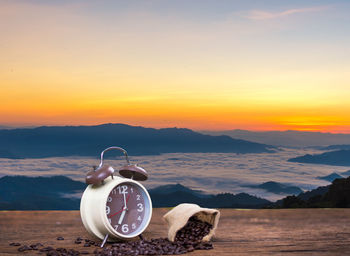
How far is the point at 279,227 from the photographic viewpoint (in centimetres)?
394

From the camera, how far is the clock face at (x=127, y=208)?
3.24 metres

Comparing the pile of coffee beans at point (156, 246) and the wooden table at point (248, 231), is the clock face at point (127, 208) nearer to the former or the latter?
the pile of coffee beans at point (156, 246)

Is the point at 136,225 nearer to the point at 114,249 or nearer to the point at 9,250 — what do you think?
the point at 114,249

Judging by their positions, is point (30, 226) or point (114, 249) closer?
point (114, 249)

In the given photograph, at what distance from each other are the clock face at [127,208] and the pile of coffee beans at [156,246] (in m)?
0.11

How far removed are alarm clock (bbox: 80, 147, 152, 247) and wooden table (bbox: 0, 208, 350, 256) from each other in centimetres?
18

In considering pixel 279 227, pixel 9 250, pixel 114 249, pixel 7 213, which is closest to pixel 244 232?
pixel 279 227

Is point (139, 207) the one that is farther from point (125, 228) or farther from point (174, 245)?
point (174, 245)

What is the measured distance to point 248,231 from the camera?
3.77m

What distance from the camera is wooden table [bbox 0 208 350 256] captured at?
3195 mm

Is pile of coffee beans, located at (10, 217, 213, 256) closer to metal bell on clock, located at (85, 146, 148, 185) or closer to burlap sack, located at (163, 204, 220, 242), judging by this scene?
burlap sack, located at (163, 204, 220, 242)

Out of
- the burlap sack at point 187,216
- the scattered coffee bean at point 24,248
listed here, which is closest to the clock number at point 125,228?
the burlap sack at point 187,216

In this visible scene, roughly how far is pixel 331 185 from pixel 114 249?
2849 mm

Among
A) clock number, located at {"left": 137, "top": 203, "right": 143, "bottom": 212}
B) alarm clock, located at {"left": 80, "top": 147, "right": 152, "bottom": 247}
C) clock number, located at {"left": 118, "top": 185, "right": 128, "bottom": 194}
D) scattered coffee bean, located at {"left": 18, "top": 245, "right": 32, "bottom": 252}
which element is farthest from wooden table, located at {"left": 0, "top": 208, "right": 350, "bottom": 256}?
clock number, located at {"left": 118, "top": 185, "right": 128, "bottom": 194}
